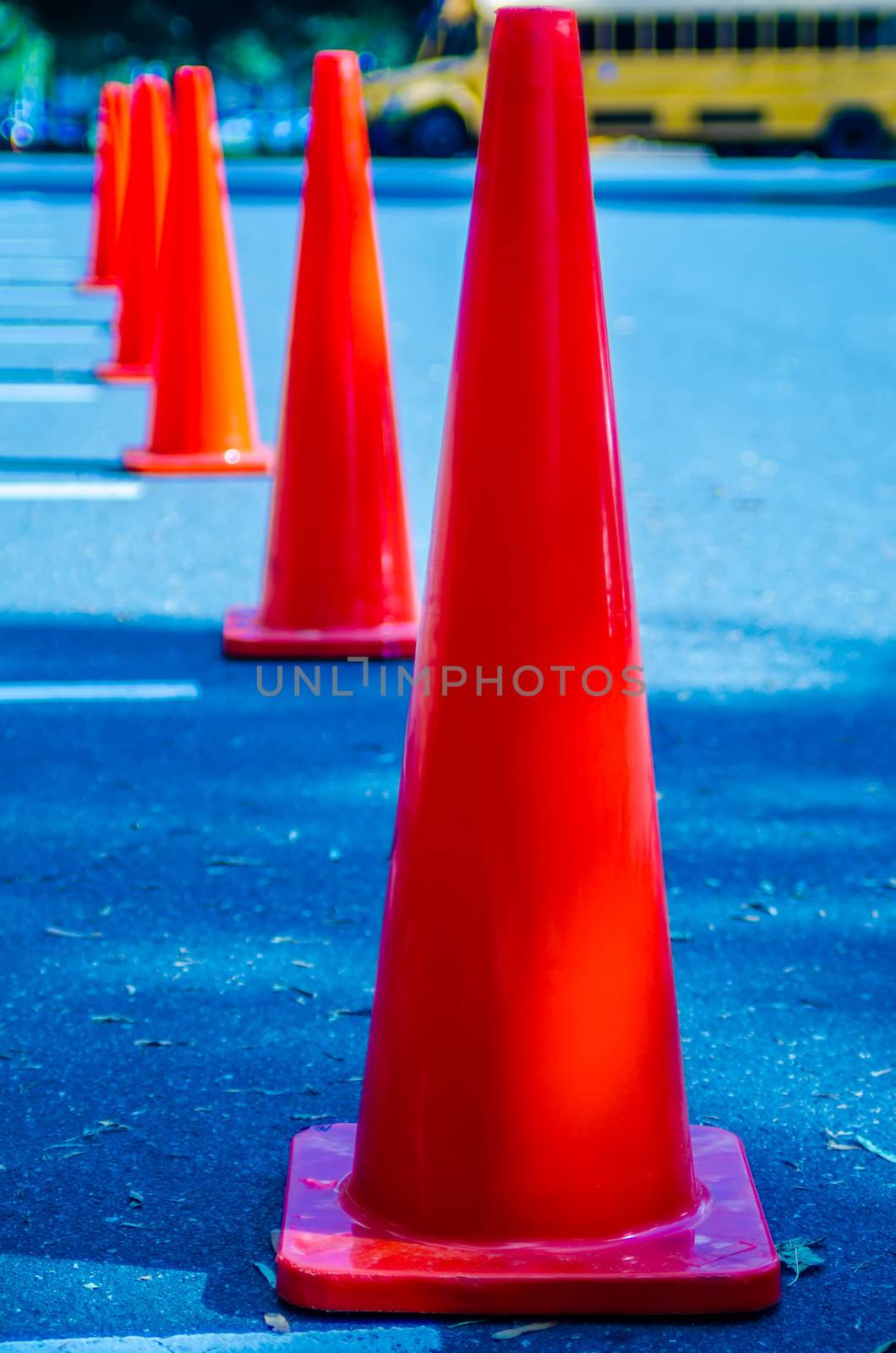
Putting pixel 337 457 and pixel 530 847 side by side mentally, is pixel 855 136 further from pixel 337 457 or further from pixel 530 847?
pixel 530 847

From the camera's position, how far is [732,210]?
23031 mm

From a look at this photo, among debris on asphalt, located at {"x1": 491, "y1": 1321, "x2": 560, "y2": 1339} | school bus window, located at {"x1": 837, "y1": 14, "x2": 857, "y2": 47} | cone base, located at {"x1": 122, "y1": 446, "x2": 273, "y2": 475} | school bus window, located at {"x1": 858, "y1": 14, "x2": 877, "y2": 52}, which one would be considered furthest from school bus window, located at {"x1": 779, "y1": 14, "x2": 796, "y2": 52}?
debris on asphalt, located at {"x1": 491, "y1": 1321, "x2": 560, "y2": 1339}

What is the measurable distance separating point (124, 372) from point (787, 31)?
2410 cm

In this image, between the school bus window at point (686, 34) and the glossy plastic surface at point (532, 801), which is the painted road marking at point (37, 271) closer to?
the glossy plastic surface at point (532, 801)

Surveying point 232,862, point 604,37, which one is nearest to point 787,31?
point 604,37

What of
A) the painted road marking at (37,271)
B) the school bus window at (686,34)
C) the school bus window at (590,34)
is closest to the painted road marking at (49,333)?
the painted road marking at (37,271)

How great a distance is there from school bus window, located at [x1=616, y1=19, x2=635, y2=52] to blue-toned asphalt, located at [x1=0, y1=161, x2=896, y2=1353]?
2488 centimetres

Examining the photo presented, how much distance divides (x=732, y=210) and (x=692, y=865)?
20152 mm

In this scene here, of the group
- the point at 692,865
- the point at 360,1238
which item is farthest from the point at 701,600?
the point at 360,1238

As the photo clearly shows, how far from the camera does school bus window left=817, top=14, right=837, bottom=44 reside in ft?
103

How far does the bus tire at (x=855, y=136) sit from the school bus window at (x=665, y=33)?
2718 mm

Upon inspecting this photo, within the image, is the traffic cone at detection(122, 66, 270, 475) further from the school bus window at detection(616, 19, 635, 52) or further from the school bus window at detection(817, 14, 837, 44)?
the school bus window at detection(817, 14, 837, 44)

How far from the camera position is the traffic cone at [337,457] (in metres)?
5.02

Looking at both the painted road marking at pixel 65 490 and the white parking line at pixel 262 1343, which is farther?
the painted road marking at pixel 65 490
